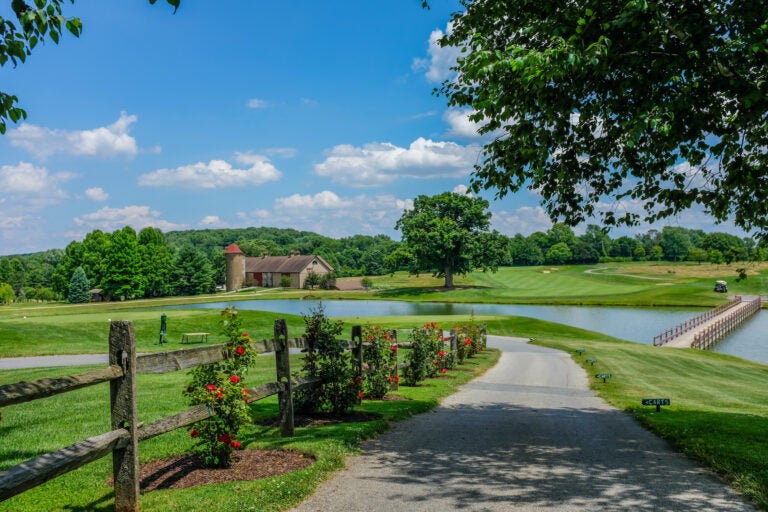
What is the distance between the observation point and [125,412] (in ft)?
17.0

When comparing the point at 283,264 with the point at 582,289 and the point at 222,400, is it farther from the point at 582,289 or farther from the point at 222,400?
the point at 222,400

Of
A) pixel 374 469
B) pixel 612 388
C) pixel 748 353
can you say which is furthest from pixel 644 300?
pixel 374 469

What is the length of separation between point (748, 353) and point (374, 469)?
40.2 meters

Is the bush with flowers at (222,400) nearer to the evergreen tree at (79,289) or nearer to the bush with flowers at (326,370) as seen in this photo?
the bush with flowers at (326,370)

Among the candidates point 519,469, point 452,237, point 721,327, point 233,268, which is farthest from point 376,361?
point 233,268

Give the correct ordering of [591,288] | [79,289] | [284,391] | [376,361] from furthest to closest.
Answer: [591,288]
[79,289]
[376,361]
[284,391]

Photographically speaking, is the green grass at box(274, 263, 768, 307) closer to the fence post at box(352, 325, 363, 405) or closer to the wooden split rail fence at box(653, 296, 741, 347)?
the wooden split rail fence at box(653, 296, 741, 347)

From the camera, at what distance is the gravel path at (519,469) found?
5848mm

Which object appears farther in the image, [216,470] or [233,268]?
[233,268]

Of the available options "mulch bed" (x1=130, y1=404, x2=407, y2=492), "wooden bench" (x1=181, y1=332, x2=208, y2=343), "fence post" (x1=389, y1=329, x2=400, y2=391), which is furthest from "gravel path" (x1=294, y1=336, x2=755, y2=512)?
"wooden bench" (x1=181, y1=332, x2=208, y2=343)

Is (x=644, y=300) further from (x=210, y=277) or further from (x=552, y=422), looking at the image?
(x=210, y=277)

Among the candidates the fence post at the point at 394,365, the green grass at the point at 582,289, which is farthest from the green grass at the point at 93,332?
the green grass at the point at 582,289

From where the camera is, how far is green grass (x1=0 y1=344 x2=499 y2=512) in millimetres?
5480

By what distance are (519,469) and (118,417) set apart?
5040 millimetres
